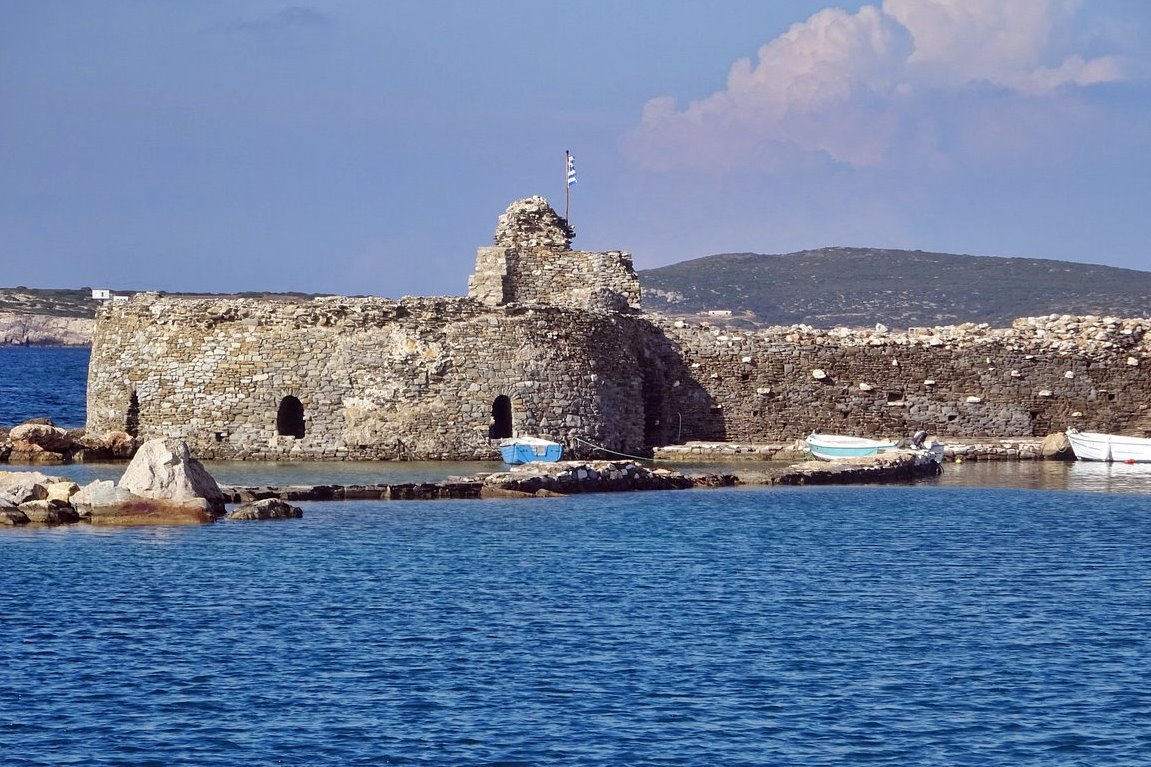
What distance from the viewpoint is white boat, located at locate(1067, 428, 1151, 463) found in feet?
113

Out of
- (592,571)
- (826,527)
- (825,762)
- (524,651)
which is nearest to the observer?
(825,762)

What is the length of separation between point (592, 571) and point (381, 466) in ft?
35.0

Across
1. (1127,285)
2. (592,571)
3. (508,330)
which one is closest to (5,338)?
(1127,285)

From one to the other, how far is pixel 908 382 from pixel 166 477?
58.5 feet

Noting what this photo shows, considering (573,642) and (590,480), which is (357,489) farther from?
(573,642)

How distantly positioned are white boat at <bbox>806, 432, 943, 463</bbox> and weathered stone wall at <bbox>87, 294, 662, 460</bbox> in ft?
15.3

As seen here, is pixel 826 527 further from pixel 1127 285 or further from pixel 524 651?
pixel 1127 285

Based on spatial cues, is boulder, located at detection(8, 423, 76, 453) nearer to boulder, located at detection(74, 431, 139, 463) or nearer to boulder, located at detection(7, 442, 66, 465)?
boulder, located at detection(7, 442, 66, 465)

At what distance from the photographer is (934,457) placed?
1267 inches

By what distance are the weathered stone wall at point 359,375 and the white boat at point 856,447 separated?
4.65 metres

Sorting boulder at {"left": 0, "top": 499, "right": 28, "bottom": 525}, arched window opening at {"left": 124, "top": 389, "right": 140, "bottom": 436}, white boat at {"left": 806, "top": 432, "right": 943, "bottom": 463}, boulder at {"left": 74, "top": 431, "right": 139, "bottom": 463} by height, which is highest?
arched window opening at {"left": 124, "top": 389, "right": 140, "bottom": 436}

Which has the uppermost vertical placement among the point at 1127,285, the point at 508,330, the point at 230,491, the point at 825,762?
the point at 1127,285

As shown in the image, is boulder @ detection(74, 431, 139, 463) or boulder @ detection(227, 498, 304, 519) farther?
boulder @ detection(74, 431, 139, 463)

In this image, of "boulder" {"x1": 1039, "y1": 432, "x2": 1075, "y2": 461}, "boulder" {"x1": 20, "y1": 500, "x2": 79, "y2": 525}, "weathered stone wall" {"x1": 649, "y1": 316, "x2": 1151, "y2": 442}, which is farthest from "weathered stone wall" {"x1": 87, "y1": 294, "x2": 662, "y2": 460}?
"boulder" {"x1": 1039, "y1": 432, "x2": 1075, "y2": 461}
